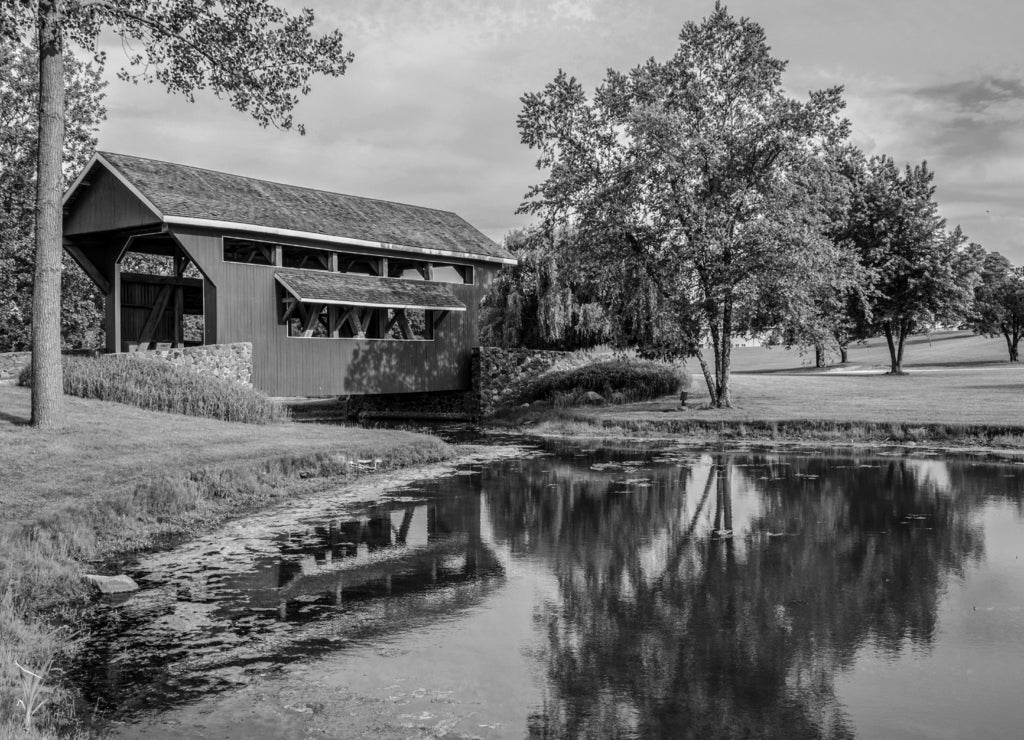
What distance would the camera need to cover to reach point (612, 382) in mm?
33312

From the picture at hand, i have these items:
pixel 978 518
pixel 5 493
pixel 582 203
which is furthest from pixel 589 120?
pixel 5 493

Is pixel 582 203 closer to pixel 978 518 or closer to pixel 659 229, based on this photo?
pixel 659 229

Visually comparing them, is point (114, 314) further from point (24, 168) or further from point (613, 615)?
point (613, 615)

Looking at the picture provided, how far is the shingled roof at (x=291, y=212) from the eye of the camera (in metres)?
25.7

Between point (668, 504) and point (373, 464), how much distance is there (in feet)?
22.5

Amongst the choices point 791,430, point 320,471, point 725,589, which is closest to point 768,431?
point 791,430

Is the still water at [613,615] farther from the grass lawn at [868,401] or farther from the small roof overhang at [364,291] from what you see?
the small roof overhang at [364,291]

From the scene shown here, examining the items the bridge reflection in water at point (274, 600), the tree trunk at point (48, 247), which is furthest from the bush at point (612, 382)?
the bridge reflection in water at point (274, 600)

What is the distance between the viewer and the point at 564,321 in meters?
40.4

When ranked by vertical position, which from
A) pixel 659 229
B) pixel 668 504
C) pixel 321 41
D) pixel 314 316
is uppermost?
pixel 321 41

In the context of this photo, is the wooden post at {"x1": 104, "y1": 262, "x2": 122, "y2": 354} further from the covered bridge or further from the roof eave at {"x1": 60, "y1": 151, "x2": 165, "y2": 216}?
the roof eave at {"x1": 60, "y1": 151, "x2": 165, "y2": 216}

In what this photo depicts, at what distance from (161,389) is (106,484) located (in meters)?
9.78

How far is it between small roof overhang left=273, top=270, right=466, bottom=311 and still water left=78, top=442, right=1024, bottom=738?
14.2 m

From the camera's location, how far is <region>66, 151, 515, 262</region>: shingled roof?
1012 inches
